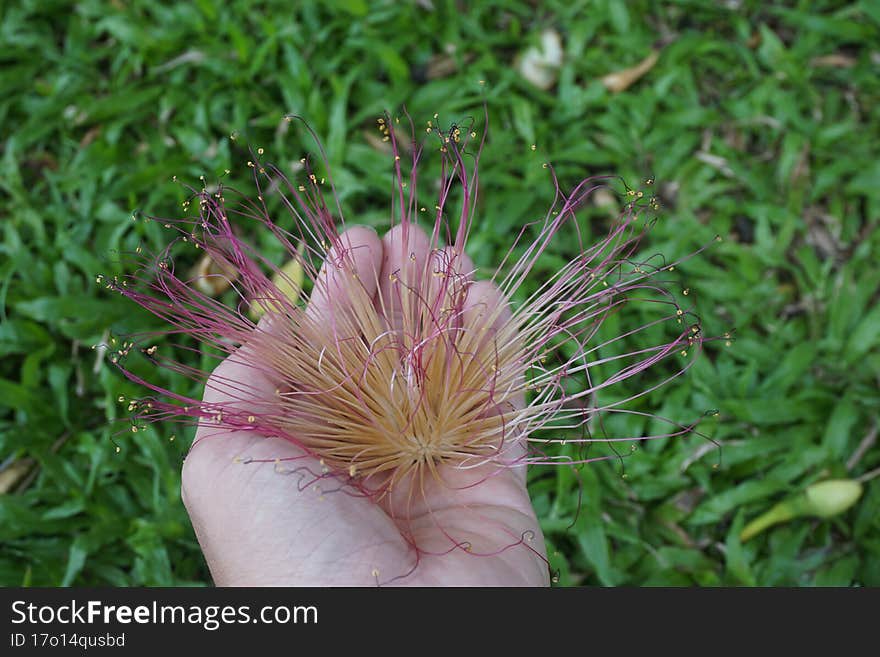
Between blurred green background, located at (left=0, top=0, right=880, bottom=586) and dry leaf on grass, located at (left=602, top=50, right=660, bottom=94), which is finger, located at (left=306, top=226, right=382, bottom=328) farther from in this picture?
dry leaf on grass, located at (left=602, top=50, right=660, bottom=94)

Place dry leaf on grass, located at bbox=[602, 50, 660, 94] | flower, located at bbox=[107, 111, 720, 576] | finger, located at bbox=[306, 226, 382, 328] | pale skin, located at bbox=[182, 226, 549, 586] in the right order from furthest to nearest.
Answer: dry leaf on grass, located at bbox=[602, 50, 660, 94] < finger, located at bbox=[306, 226, 382, 328] < flower, located at bbox=[107, 111, 720, 576] < pale skin, located at bbox=[182, 226, 549, 586]

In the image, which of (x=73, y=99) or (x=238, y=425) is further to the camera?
(x=73, y=99)

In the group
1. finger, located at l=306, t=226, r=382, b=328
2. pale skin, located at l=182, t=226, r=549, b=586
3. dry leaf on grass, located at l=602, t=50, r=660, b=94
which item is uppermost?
dry leaf on grass, located at l=602, t=50, r=660, b=94

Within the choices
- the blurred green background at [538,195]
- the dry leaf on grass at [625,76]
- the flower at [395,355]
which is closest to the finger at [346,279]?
the flower at [395,355]

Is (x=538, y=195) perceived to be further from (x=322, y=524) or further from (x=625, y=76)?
(x=322, y=524)

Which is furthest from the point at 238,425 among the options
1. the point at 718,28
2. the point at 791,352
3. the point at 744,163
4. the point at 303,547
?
the point at 718,28

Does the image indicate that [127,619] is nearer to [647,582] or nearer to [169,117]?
[647,582]

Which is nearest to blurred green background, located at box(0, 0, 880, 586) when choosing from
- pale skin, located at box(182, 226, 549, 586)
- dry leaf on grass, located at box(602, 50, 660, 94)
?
dry leaf on grass, located at box(602, 50, 660, 94)
